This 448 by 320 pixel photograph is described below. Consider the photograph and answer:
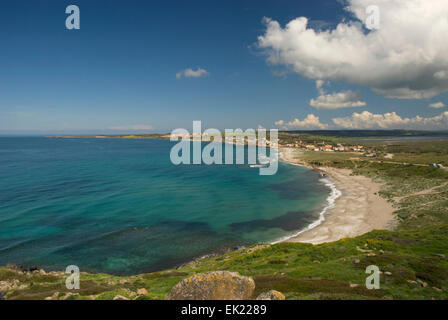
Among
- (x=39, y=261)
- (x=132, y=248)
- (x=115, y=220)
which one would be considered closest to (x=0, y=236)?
(x=39, y=261)

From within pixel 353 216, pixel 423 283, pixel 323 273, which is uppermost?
pixel 423 283

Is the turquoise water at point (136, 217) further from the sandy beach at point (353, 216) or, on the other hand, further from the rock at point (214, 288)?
the rock at point (214, 288)

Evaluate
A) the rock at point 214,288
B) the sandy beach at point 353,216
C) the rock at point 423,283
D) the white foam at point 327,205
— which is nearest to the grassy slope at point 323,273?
the rock at point 423,283

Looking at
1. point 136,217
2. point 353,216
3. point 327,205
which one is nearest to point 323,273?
point 353,216

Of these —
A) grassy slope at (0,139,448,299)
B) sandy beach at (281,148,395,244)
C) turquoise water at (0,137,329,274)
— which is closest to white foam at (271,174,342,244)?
sandy beach at (281,148,395,244)

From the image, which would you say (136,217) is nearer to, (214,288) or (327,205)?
(214,288)
